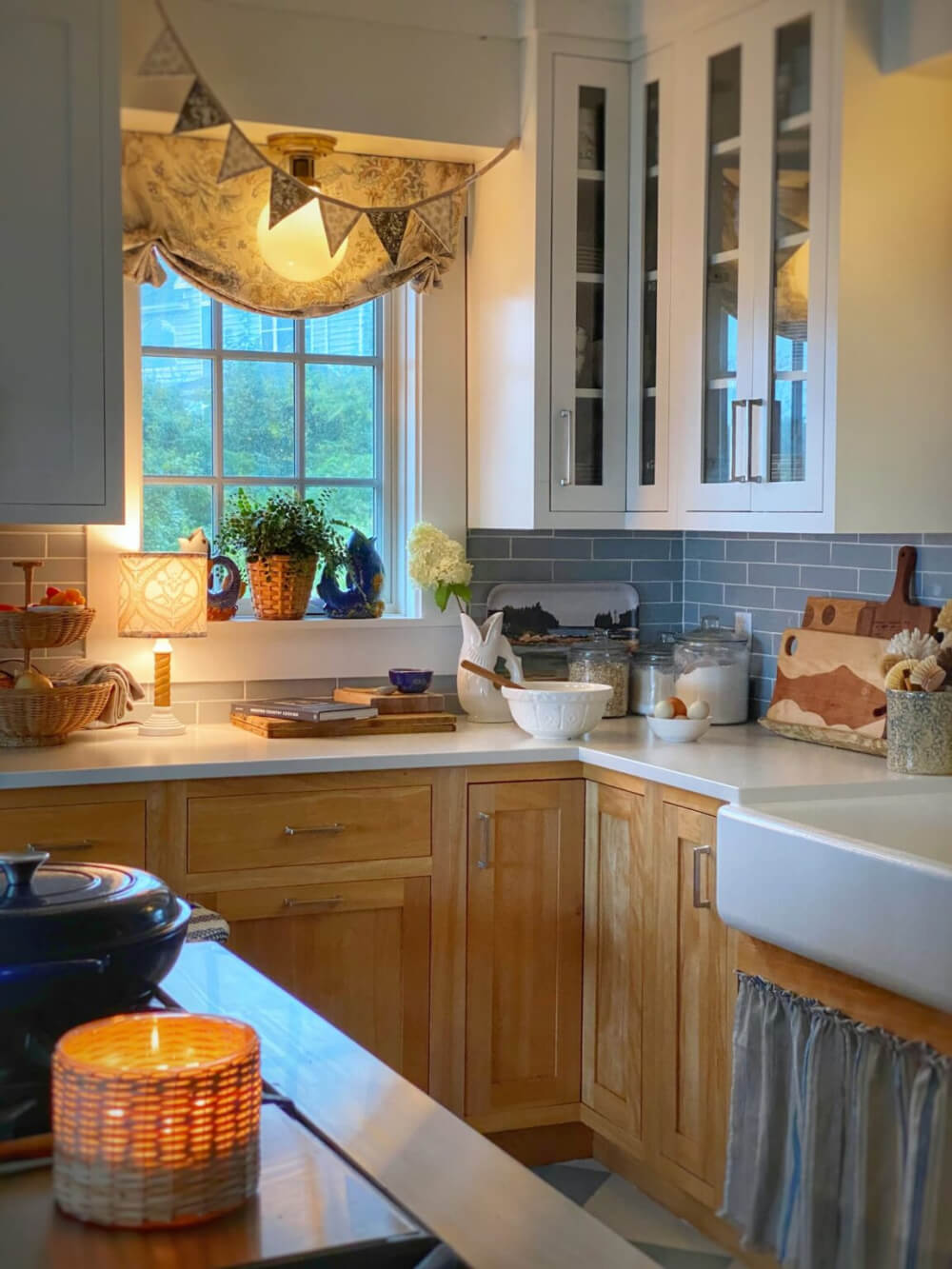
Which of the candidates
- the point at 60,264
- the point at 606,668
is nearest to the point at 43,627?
the point at 60,264

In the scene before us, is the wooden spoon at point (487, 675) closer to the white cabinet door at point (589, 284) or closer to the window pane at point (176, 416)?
the white cabinet door at point (589, 284)

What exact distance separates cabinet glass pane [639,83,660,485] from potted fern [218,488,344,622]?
84 centimetres

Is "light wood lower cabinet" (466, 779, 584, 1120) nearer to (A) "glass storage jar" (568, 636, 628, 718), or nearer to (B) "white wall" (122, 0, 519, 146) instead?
(A) "glass storage jar" (568, 636, 628, 718)

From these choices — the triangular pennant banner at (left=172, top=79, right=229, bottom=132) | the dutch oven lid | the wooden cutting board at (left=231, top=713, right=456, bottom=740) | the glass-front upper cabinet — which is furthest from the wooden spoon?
the dutch oven lid

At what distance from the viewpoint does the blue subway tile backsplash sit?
144 inches

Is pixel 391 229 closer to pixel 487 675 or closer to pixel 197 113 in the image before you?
pixel 487 675

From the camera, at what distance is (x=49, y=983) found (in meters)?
1.19

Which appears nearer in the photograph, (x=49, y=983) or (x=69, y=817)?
(x=49, y=983)

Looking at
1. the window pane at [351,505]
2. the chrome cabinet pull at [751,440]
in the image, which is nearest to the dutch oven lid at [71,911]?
the chrome cabinet pull at [751,440]

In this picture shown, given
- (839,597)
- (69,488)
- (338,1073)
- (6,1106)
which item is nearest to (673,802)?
(839,597)

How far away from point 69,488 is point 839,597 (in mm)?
1790

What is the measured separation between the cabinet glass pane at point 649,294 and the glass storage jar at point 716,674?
17.7 inches

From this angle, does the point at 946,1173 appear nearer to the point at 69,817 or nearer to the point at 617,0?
the point at 69,817

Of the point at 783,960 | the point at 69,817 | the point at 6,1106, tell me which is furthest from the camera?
the point at 69,817
